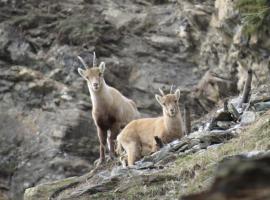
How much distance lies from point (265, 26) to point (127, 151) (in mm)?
5110

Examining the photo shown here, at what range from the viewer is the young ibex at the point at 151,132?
1144cm

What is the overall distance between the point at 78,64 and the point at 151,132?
1083cm

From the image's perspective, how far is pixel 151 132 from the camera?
11688 mm

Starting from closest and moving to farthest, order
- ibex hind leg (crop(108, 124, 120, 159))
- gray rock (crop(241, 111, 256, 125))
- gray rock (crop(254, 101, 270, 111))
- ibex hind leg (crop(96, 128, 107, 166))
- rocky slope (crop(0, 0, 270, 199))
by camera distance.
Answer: gray rock (crop(241, 111, 256, 125))
gray rock (crop(254, 101, 270, 111))
ibex hind leg (crop(96, 128, 107, 166))
ibex hind leg (crop(108, 124, 120, 159))
rocky slope (crop(0, 0, 270, 199))

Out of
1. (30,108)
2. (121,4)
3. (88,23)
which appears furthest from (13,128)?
(121,4)

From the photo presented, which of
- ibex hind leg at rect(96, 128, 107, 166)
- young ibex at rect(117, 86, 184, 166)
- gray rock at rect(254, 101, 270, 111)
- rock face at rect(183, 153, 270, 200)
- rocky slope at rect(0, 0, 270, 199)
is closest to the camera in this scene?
rock face at rect(183, 153, 270, 200)

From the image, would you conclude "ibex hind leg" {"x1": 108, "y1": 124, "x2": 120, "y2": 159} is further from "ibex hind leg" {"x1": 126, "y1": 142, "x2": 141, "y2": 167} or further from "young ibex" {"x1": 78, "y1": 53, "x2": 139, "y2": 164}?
"ibex hind leg" {"x1": 126, "y1": 142, "x2": 141, "y2": 167}

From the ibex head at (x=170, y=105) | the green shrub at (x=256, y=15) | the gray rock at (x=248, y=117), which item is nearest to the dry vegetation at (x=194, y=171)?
the gray rock at (x=248, y=117)

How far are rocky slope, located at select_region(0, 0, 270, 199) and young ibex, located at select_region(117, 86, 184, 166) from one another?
6.52 metres

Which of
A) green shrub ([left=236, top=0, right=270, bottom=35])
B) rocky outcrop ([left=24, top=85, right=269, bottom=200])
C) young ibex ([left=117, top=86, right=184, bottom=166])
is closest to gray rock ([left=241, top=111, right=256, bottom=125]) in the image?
rocky outcrop ([left=24, top=85, right=269, bottom=200])

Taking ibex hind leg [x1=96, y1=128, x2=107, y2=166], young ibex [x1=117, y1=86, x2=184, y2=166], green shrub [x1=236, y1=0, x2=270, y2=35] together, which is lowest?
ibex hind leg [x1=96, y1=128, x2=107, y2=166]

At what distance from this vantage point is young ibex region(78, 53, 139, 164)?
1298 centimetres

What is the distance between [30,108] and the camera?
71.3 feet

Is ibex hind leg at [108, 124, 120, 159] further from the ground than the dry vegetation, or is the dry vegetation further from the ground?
the dry vegetation
